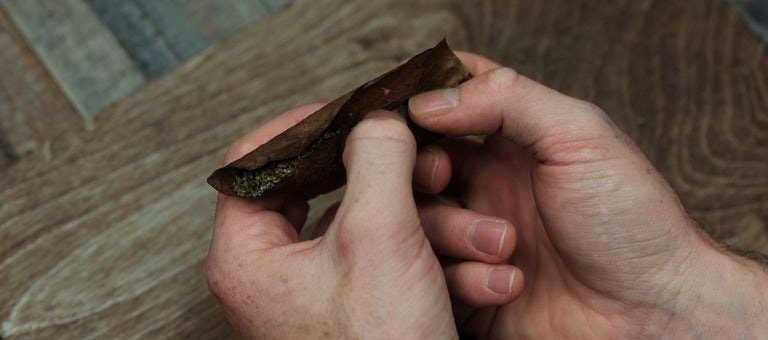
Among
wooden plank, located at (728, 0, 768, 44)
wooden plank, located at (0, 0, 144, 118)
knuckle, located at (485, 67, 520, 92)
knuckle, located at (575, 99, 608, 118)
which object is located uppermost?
wooden plank, located at (0, 0, 144, 118)

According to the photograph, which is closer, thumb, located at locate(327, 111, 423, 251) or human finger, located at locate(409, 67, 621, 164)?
thumb, located at locate(327, 111, 423, 251)

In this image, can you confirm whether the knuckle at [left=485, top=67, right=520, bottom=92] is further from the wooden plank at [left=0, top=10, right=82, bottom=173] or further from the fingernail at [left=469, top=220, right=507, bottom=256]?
the wooden plank at [left=0, top=10, right=82, bottom=173]

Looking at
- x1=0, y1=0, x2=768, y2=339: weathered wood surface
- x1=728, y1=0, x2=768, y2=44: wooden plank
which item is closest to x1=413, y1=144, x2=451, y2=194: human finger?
x1=0, y1=0, x2=768, y2=339: weathered wood surface

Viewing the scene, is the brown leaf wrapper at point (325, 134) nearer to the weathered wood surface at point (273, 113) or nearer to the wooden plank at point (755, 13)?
the weathered wood surface at point (273, 113)

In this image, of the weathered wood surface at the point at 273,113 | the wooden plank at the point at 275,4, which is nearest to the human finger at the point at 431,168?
the weathered wood surface at the point at 273,113

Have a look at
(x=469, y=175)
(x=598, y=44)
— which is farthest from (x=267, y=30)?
(x=598, y=44)

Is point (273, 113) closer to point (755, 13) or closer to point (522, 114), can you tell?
point (522, 114)

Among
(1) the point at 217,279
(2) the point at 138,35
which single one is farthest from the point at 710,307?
(2) the point at 138,35
